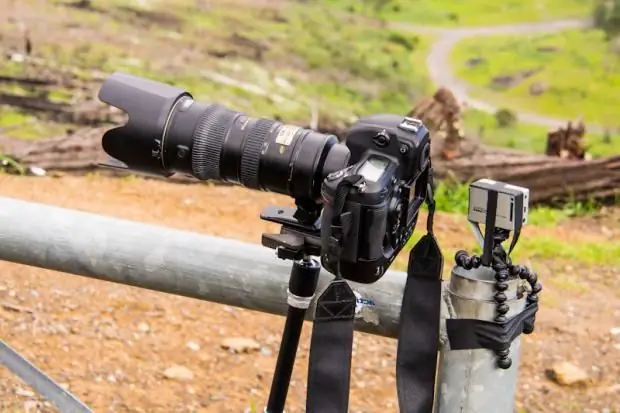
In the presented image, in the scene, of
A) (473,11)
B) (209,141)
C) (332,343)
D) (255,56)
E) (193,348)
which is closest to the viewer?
(332,343)

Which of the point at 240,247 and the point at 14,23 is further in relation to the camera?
the point at 14,23

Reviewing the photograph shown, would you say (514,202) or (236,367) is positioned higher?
(514,202)

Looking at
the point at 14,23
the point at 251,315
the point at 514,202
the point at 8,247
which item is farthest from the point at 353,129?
the point at 14,23

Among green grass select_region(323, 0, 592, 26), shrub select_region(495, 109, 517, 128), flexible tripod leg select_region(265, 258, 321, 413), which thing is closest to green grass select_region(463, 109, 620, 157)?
shrub select_region(495, 109, 517, 128)

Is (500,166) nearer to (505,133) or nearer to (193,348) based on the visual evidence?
(505,133)

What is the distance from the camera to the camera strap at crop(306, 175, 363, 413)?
1.27 m

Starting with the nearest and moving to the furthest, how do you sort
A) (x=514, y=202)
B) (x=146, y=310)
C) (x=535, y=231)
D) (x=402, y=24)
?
(x=514, y=202) → (x=146, y=310) → (x=535, y=231) → (x=402, y=24)

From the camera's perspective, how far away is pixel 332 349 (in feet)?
4.27

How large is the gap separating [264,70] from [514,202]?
16.1ft

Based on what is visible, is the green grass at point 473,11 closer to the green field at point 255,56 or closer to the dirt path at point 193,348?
the green field at point 255,56

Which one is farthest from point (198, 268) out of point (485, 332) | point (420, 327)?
point (485, 332)

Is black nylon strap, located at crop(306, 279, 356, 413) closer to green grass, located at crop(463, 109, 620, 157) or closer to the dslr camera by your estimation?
the dslr camera

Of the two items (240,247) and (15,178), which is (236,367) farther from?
(15,178)

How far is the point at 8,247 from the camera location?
1516mm
